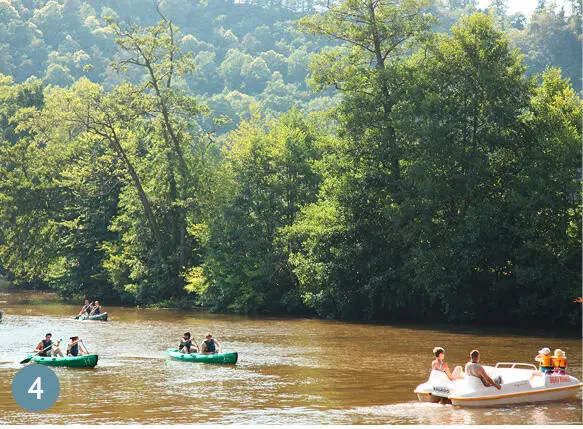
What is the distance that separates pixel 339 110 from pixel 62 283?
1076 inches

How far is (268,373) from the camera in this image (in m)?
28.4

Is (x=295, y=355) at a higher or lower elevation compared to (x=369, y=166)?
lower

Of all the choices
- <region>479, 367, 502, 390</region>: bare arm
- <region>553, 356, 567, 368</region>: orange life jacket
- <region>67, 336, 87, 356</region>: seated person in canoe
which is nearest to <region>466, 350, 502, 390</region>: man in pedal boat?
<region>479, 367, 502, 390</region>: bare arm

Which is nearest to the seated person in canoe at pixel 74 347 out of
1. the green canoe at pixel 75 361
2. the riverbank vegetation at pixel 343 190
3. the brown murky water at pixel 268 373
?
the green canoe at pixel 75 361

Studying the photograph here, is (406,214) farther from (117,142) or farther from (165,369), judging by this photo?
(117,142)

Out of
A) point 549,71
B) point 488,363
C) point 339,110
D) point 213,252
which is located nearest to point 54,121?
point 213,252

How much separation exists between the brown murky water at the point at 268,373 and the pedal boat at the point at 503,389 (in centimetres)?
32

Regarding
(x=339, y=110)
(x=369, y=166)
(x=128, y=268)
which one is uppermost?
(x=339, y=110)

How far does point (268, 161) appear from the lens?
52.8 m

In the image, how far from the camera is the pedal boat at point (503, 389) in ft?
72.3

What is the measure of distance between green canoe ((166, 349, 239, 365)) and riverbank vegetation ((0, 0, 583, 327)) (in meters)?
13.8

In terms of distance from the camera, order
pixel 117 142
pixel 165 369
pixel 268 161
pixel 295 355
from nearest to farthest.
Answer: pixel 165 369
pixel 295 355
pixel 268 161
pixel 117 142

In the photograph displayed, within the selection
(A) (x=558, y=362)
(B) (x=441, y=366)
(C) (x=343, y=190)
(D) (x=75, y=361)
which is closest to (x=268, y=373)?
(D) (x=75, y=361)

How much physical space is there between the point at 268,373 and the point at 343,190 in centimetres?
1855
